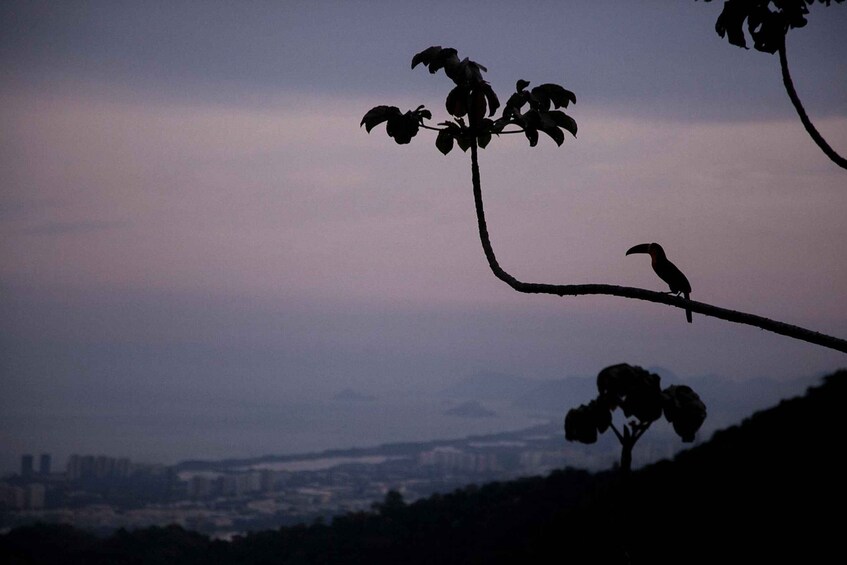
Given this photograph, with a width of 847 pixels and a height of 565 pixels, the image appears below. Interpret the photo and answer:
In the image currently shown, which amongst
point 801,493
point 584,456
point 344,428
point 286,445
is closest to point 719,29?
point 801,493

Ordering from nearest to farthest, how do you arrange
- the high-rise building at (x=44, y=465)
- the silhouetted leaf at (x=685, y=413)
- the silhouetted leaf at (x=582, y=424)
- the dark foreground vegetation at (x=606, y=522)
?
the silhouetted leaf at (x=685, y=413) < the silhouetted leaf at (x=582, y=424) < the dark foreground vegetation at (x=606, y=522) < the high-rise building at (x=44, y=465)

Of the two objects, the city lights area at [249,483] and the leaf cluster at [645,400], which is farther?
the city lights area at [249,483]

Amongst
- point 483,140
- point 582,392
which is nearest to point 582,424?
point 483,140

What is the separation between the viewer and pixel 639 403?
3555 millimetres

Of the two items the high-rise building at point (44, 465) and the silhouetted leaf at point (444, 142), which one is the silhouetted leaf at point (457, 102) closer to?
the silhouetted leaf at point (444, 142)

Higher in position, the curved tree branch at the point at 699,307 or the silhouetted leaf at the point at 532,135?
the silhouetted leaf at the point at 532,135

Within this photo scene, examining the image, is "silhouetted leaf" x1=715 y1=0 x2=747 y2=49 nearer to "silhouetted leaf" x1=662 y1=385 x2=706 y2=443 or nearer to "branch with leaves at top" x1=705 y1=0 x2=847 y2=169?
"branch with leaves at top" x1=705 y1=0 x2=847 y2=169

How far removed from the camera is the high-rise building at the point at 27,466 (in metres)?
42.5

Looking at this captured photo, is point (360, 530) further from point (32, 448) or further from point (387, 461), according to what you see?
point (32, 448)

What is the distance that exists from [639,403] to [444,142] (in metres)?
1.52

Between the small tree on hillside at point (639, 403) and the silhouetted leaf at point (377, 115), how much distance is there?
1568 millimetres

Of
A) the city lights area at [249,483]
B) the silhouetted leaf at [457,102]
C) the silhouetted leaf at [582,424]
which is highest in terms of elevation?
the silhouetted leaf at [457,102]

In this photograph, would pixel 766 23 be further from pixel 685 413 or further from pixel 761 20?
pixel 685 413

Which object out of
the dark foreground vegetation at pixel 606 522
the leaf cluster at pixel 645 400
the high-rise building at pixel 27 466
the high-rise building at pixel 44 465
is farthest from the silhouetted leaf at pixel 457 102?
the high-rise building at pixel 44 465
